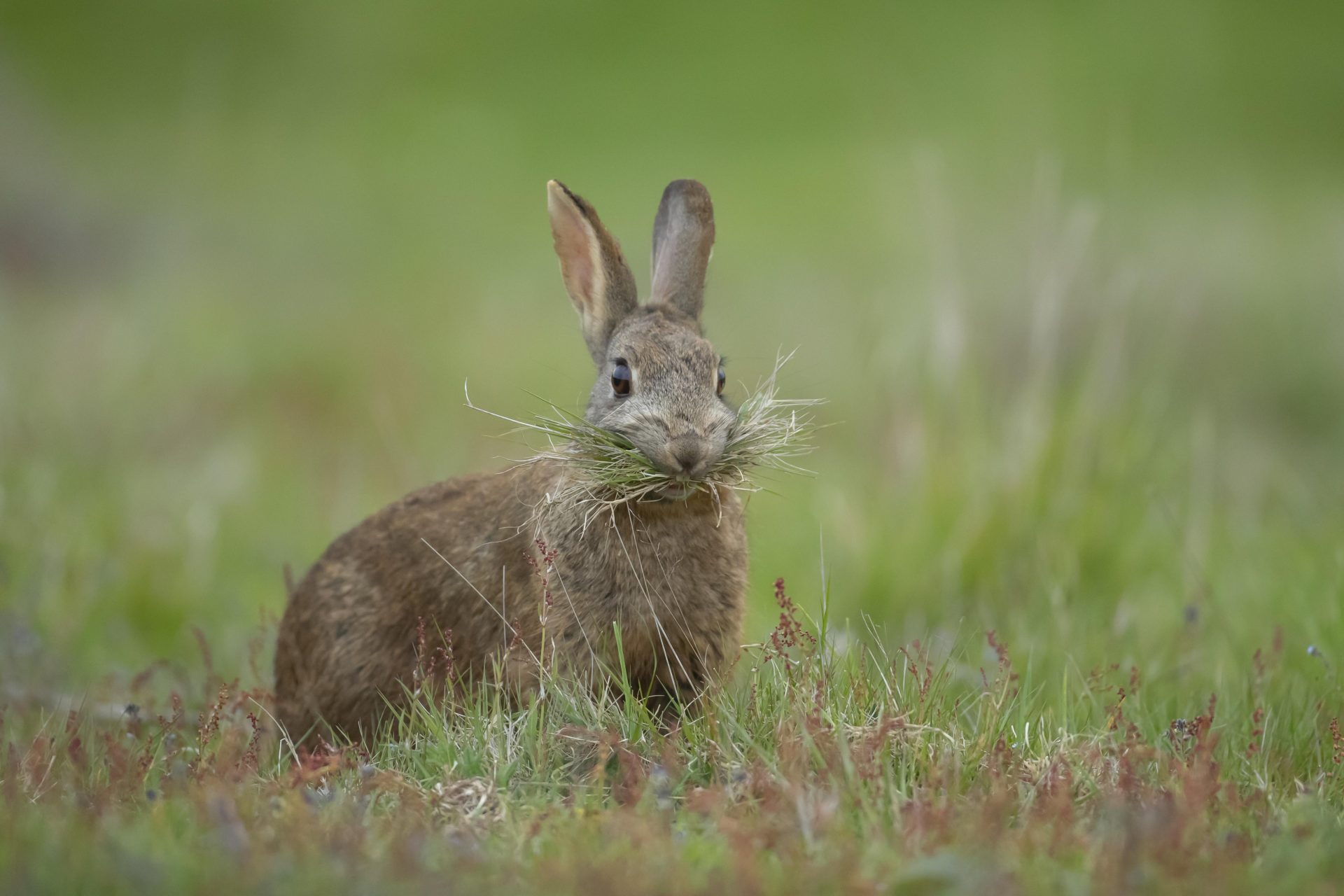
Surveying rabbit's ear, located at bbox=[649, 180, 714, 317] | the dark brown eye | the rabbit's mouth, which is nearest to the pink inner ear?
rabbit's ear, located at bbox=[649, 180, 714, 317]

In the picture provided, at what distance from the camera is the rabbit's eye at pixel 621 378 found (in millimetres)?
4855

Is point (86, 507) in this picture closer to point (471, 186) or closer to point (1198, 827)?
point (1198, 827)

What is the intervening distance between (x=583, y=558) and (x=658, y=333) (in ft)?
3.14

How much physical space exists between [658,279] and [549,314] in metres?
8.38

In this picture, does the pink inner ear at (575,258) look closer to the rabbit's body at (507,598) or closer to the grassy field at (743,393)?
the rabbit's body at (507,598)

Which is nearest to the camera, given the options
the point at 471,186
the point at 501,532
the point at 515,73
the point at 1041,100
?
the point at 501,532

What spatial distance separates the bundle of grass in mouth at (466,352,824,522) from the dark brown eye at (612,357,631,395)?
0.85 feet

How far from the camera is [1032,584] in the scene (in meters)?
6.64

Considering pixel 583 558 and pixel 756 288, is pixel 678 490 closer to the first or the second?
pixel 583 558

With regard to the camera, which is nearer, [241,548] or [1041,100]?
[241,548]

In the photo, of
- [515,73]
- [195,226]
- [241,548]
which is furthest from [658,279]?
[515,73]

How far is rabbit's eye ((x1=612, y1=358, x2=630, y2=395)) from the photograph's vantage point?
4855mm

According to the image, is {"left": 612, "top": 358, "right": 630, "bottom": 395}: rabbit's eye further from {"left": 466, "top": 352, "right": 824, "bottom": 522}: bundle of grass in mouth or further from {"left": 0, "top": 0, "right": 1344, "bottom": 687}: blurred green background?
{"left": 0, "top": 0, "right": 1344, "bottom": 687}: blurred green background

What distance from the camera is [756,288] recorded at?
14.7 m
